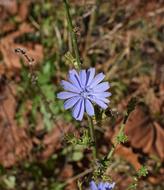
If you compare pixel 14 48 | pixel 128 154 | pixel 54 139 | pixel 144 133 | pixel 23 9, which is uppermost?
pixel 23 9

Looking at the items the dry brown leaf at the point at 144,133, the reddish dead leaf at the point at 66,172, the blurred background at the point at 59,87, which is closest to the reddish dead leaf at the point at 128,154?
the blurred background at the point at 59,87

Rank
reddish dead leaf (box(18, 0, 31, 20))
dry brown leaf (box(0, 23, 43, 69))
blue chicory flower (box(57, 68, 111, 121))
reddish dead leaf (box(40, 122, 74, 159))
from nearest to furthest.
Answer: blue chicory flower (box(57, 68, 111, 121)) → reddish dead leaf (box(40, 122, 74, 159)) → dry brown leaf (box(0, 23, 43, 69)) → reddish dead leaf (box(18, 0, 31, 20))

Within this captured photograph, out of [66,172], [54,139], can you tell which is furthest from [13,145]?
[66,172]

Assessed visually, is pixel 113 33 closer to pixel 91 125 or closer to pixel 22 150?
pixel 22 150

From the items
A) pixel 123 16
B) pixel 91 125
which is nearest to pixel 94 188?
pixel 91 125

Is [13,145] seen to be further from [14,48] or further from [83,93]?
[83,93]

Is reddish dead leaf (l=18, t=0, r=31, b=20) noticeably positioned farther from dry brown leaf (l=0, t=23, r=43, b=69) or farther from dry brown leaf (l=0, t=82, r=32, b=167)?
dry brown leaf (l=0, t=82, r=32, b=167)

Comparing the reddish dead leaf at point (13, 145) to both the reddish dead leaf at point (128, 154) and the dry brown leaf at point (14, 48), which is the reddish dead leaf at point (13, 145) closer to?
the dry brown leaf at point (14, 48)

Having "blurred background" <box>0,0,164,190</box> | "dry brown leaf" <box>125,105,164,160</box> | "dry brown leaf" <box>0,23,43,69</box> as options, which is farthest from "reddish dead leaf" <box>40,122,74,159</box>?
"dry brown leaf" <box>0,23,43,69</box>
